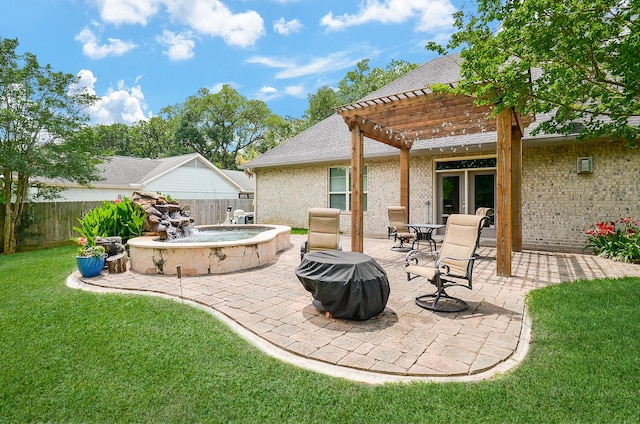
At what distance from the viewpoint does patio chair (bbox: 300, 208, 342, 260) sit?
5711mm

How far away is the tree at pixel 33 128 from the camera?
330 inches

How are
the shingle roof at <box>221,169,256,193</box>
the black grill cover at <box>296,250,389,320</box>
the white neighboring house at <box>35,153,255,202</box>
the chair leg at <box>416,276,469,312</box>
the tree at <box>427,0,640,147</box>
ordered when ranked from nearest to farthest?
the black grill cover at <box>296,250,389,320</box>
the tree at <box>427,0,640,147</box>
the chair leg at <box>416,276,469,312</box>
the white neighboring house at <box>35,153,255,202</box>
the shingle roof at <box>221,169,256,193</box>

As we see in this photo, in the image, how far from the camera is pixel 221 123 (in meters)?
33.6

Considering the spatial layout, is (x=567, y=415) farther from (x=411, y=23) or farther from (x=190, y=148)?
(x=190, y=148)

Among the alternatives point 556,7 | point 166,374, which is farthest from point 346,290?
point 556,7

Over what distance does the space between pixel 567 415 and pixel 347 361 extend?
4.74 feet

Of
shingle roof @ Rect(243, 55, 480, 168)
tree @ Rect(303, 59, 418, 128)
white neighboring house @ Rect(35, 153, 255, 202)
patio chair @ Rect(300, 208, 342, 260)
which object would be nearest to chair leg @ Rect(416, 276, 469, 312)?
patio chair @ Rect(300, 208, 342, 260)

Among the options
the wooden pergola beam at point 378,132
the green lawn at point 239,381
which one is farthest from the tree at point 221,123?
the green lawn at point 239,381

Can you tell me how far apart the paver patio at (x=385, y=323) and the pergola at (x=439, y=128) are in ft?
3.69

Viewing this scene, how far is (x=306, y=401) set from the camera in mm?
2164

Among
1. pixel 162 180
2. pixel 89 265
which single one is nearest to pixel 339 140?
pixel 89 265

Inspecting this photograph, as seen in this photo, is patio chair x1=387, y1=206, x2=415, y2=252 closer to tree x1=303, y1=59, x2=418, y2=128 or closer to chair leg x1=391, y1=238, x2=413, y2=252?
chair leg x1=391, y1=238, x2=413, y2=252

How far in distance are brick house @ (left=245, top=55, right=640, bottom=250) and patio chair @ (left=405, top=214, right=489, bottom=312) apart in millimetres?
2529

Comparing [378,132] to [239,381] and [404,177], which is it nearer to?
[404,177]
